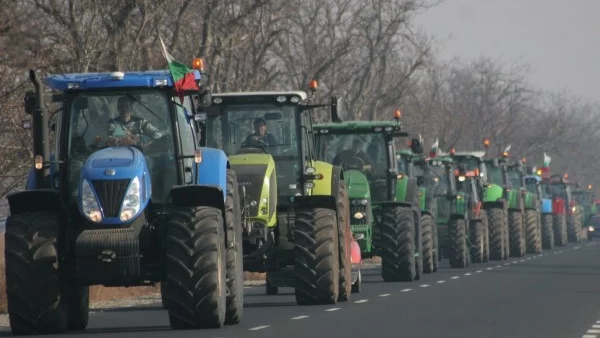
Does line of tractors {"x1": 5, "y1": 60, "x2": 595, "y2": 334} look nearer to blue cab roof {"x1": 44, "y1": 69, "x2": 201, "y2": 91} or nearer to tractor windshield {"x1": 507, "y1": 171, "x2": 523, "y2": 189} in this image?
blue cab roof {"x1": 44, "y1": 69, "x2": 201, "y2": 91}

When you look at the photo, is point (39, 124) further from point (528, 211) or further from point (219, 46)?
point (528, 211)

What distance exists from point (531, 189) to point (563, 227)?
468 centimetres

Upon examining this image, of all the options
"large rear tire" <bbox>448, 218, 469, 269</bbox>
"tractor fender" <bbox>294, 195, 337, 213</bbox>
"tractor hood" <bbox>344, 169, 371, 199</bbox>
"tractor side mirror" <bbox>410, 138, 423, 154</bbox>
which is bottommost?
"large rear tire" <bbox>448, 218, 469, 269</bbox>

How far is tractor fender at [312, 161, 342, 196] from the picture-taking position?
79.6ft

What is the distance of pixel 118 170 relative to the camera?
17391mm

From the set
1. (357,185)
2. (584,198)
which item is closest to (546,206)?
(584,198)

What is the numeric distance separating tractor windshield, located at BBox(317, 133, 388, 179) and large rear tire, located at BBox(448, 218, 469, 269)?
28.2ft

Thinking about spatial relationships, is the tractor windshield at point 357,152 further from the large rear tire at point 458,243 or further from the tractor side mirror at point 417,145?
the large rear tire at point 458,243

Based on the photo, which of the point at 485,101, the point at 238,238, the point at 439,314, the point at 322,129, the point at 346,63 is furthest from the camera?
the point at 485,101

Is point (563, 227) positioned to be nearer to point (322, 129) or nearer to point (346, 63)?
point (346, 63)

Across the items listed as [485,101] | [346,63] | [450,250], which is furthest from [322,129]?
[485,101]

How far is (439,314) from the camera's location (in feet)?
69.2

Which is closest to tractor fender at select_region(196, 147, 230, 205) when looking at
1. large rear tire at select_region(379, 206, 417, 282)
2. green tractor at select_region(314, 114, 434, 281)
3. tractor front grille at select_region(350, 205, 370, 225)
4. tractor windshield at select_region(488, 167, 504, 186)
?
tractor front grille at select_region(350, 205, 370, 225)

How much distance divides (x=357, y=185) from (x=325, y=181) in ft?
17.7
